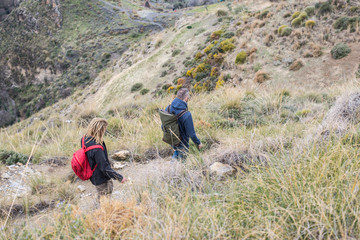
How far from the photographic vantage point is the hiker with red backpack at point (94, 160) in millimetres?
3117

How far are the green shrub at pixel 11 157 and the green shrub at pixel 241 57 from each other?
13.9 meters

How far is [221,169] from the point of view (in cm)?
321

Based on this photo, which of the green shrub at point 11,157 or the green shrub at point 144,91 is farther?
the green shrub at point 144,91

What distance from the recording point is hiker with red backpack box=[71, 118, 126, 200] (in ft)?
10.2

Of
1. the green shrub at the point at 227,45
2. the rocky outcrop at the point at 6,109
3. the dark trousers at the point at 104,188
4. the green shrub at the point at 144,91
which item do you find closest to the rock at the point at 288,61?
the green shrub at the point at 227,45

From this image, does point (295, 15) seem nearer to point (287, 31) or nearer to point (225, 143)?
point (287, 31)

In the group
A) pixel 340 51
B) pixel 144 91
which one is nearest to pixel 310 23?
pixel 340 51

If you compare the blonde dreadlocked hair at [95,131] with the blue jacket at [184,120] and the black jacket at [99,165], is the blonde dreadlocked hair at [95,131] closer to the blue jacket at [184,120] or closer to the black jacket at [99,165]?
the black jacket at [99,165]

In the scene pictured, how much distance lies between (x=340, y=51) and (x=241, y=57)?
5.69 meters

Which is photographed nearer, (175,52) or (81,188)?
(81,188)

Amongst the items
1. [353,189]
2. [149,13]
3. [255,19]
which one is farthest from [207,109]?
[149,13]

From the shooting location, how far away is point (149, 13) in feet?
200

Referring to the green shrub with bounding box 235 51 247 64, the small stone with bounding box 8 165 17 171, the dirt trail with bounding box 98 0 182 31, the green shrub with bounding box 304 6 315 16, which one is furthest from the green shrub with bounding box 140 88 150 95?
the dirt trail with bounding box 98 0 182 31

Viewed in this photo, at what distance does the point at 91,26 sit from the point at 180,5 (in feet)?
111
